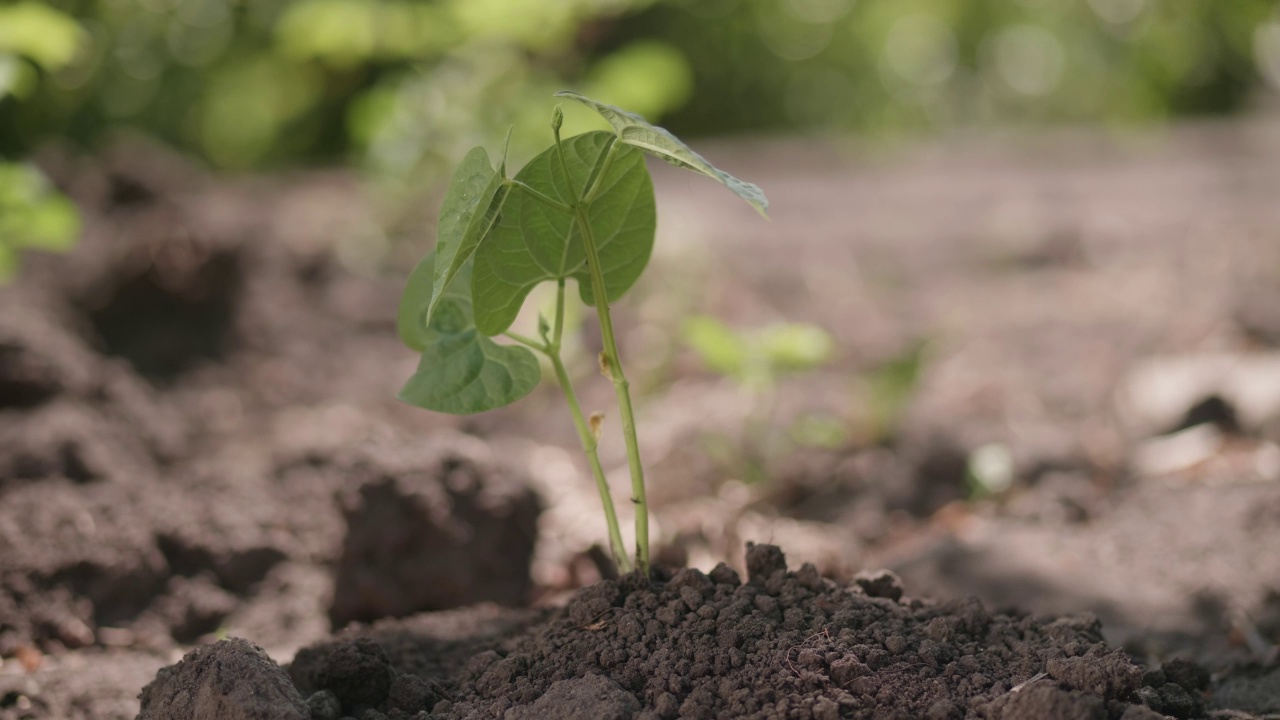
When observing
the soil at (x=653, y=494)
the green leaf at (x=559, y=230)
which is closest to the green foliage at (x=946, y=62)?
the soil at (x=653, y=494)

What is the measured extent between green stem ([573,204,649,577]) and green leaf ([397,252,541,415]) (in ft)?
0.34

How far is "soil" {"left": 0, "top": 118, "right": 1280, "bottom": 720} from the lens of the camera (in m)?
1.32

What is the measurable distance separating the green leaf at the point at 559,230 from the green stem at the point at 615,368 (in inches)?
0.9

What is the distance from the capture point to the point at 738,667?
1.26 metres

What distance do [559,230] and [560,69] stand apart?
3.15 meters

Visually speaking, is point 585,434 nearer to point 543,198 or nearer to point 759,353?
point 543,198

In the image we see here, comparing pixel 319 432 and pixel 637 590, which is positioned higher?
pixel 319 432

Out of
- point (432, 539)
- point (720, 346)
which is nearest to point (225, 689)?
point (432, 539)

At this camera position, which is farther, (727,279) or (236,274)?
(727,279)

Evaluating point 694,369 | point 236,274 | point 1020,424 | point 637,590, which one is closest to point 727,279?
point 694,369

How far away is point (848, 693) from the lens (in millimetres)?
1194

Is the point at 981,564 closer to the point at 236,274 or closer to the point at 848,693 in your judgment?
the point at 848,693

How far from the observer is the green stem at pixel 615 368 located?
130 centimetres

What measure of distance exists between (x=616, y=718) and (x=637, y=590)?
27cm
